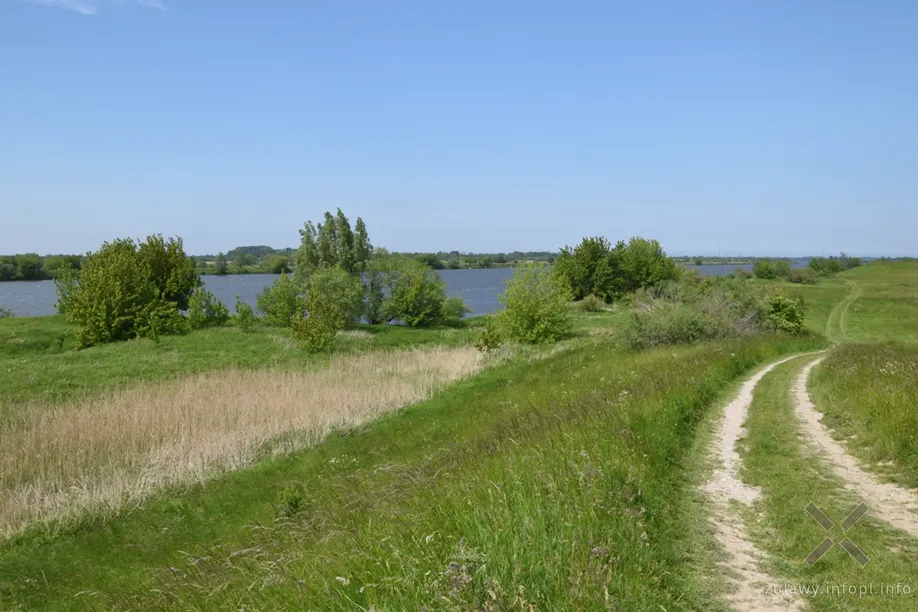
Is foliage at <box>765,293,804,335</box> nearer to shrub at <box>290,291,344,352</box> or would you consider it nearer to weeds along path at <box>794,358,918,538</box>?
shrub at <box>290,291,344,352</box>

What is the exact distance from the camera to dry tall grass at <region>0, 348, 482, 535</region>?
1111cm

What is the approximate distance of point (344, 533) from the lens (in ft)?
19.1

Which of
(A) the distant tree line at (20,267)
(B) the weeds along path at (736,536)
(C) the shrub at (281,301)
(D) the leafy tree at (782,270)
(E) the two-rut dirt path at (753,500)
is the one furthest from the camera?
(A) the distant tree line at (20,267)

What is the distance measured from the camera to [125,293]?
37500mm

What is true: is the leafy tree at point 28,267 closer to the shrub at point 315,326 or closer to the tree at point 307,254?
the tree at point 307,254

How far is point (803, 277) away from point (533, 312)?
66864 mm

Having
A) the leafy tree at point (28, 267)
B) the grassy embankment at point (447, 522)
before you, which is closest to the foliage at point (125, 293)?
the grassy embankment at point (447, 522)

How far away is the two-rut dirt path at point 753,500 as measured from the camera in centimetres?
438

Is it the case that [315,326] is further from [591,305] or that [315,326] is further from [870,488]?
[591,305]

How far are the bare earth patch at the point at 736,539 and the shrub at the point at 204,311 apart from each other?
125ft

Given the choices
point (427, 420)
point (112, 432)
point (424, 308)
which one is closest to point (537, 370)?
point (427, 420)

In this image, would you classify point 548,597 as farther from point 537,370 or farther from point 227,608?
point 537,370

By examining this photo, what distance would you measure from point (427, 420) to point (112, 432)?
824 cm

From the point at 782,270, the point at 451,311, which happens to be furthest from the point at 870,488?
the point at 782,270
